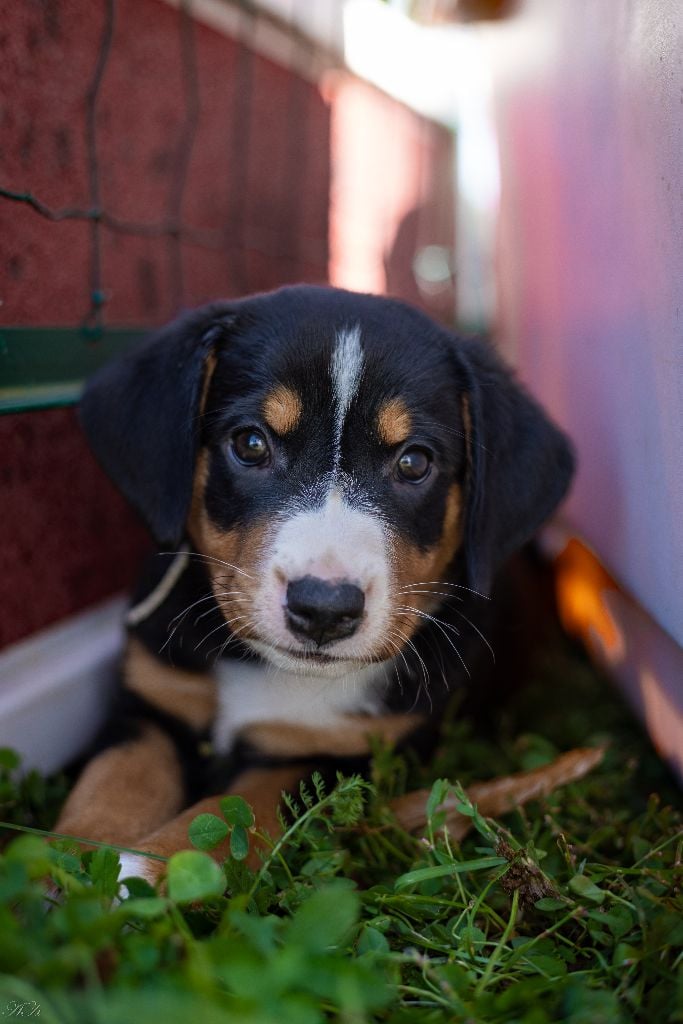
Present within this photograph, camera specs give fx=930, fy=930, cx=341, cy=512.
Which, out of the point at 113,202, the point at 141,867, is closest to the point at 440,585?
the point at 141,867

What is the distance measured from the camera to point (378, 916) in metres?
1.81

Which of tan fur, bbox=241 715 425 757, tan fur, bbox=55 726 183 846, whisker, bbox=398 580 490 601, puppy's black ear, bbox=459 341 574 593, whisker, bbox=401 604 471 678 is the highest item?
puppy's black ear, bbox=459 341 574 593

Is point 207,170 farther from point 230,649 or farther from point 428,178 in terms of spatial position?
point 428,178

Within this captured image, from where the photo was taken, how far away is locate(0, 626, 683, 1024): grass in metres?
1.20

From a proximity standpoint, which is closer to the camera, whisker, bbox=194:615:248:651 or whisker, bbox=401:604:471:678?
whisker, bbox=194:615:248:651

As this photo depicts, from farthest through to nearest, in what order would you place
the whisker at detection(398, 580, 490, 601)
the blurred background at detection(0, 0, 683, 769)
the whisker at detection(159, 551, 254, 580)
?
the blurred background at detection(0, 0, 683, 769), the whisker at detection(398, 580, 490, 601), the whisker at detection(159, 551, 254, 580)

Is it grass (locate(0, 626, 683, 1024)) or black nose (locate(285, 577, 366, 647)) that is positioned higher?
black nose (locate(285, 577, 366, 647))

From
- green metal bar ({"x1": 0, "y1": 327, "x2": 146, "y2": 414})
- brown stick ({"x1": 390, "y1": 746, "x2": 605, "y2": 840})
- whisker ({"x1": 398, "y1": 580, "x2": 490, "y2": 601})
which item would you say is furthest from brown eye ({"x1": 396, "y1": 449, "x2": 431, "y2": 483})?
green metal bar ({"x1": 0, "y1": 327, "x2": 146, "y2": 414})

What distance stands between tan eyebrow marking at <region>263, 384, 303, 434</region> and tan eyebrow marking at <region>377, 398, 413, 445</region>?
0.21m

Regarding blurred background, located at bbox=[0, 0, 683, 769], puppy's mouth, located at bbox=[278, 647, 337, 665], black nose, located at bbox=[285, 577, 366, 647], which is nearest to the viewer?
black nose, located at bbox=[285, 577, 366, 647]

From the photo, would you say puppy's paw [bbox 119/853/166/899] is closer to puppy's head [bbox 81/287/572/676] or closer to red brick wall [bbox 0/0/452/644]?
puppy's head [bbox 81/287/572/676]

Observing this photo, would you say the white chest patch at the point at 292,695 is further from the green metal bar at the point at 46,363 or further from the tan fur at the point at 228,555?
the green metal bar at the point at 46,363

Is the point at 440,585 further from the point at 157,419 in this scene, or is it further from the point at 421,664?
the point at 157,419

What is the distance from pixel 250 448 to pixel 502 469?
2.27 ft
